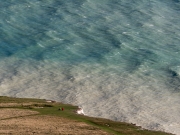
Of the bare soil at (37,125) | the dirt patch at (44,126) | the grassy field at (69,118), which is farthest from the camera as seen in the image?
the grassy field at (69,118)

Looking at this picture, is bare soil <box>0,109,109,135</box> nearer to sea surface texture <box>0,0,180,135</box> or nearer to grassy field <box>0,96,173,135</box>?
grassy field <box>0,96,173,135</box>

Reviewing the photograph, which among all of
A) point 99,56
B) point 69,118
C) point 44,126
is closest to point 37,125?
point 44,126

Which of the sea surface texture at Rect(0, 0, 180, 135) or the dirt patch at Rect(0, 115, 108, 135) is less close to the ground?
the dirt patch at Rect(0, 115, 108, 135)

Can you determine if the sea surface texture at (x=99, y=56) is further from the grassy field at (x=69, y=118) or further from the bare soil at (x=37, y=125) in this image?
the bare soil at (x=37, y=125)

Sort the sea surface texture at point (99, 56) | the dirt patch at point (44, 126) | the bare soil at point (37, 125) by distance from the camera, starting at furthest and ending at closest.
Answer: the sea surface texture at point (99, 56) → the bare soil at point (37, 125) → the dirt patch at point (44, 126)

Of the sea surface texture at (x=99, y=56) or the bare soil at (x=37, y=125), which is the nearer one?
the bare soil at (x=37, y=125)

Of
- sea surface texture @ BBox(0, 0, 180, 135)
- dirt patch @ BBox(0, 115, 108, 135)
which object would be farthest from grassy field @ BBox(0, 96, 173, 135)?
sea surface texture @ BBox(0, 0, 180, 135)

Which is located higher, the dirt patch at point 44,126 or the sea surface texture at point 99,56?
the dirt patch at point 44,126

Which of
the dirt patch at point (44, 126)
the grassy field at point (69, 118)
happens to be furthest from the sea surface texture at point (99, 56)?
the dirt patch at point (44, 126)
